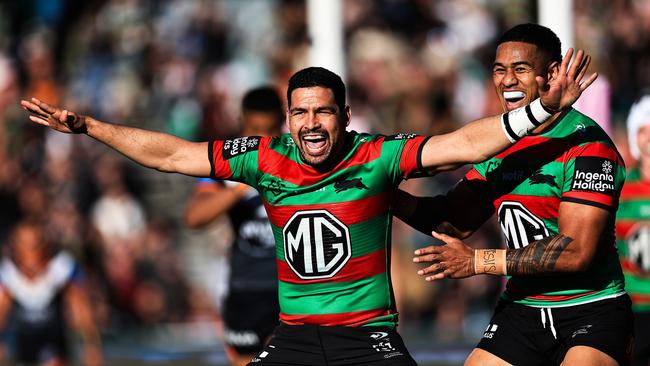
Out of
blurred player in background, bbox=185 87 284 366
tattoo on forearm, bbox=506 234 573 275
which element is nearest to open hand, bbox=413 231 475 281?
tattoo on forearm, bbox=506 234 573 275

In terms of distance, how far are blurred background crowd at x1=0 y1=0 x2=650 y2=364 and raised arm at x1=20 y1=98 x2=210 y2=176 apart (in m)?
8.76

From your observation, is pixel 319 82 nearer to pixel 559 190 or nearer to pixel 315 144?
pixel 315 144

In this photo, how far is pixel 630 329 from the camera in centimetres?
707

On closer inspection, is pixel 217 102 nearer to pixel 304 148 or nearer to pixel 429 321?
pixel 429 321

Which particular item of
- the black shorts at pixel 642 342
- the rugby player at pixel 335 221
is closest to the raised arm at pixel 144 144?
the rugby player at pixel 335 221

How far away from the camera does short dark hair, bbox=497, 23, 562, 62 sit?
7242mm

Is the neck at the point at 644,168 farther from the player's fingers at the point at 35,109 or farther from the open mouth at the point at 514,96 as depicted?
the player's fingers at the point at 35,109

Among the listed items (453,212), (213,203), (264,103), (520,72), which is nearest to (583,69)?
(520,72)

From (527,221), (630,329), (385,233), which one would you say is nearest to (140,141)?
(385,233)

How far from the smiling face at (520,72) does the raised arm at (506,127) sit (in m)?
0.23

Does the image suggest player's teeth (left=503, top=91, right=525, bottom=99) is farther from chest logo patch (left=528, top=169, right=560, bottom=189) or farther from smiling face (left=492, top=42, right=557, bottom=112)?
chest logo patch (left=528, top=169, right=560, bottom=189)

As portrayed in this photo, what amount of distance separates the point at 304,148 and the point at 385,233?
67cm

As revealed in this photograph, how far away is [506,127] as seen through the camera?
6.66m

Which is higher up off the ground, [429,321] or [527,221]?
[527,221]
